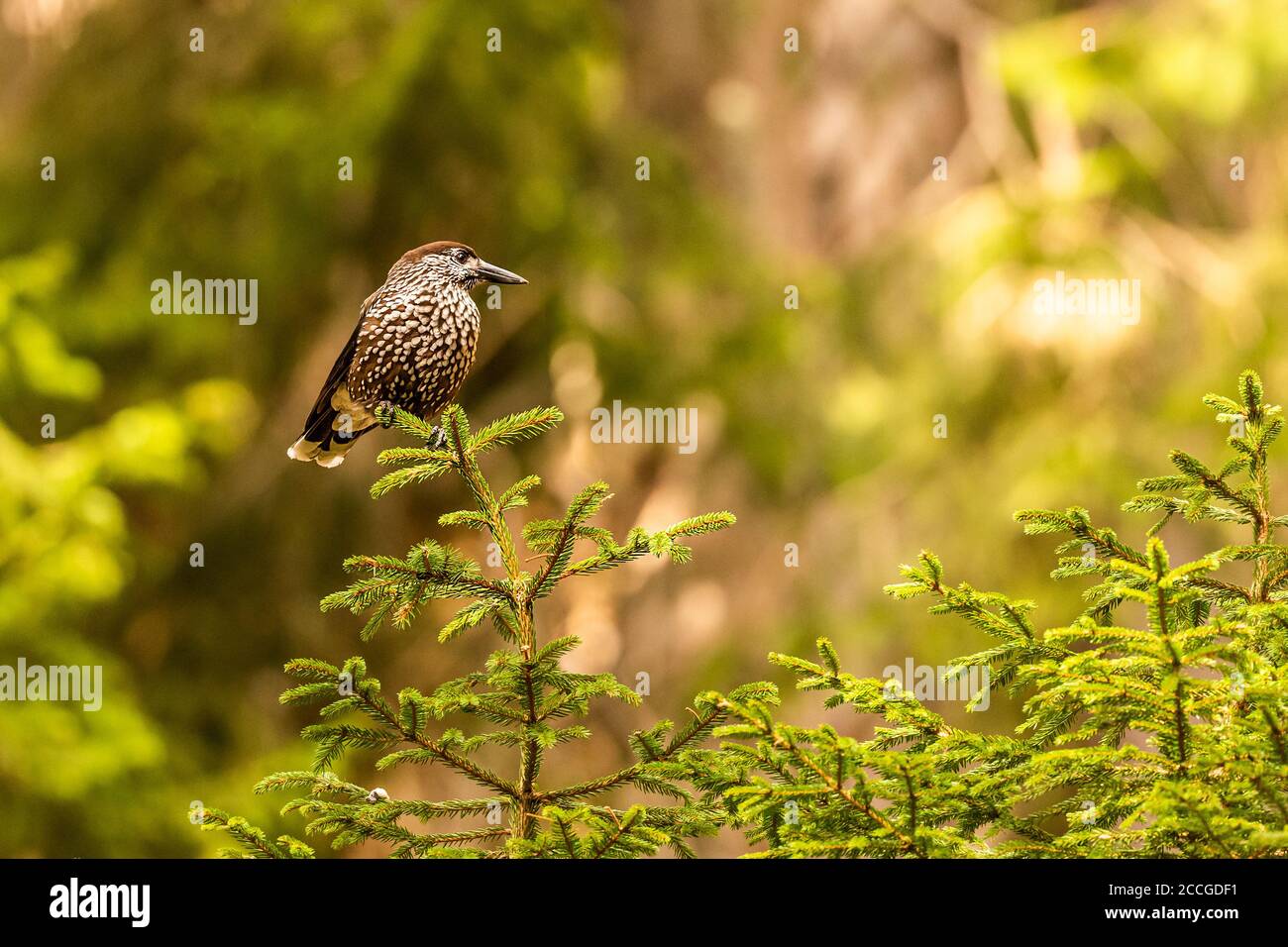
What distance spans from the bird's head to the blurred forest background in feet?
10.1

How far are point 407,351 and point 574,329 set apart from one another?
15.9 ft

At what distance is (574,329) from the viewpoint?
6.62 m

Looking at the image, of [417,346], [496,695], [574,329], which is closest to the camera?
[417,346]

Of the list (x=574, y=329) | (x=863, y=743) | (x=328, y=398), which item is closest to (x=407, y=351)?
(x=328, y=398)

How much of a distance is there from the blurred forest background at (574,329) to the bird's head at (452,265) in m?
3.07

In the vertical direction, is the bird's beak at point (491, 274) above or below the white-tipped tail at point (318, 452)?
above

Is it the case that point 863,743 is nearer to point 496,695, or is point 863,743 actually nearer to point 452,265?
point 496,695

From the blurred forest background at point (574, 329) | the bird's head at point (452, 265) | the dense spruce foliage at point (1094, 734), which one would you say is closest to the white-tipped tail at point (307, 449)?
the bird's head at point (452, 265)

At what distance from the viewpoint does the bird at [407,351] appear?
5.84 feet

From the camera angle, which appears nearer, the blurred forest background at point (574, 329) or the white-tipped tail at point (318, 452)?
the white-tipped tail at point (318, 452)

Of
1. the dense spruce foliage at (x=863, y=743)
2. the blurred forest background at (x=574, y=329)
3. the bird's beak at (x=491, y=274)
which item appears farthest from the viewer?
the blurred forest background at (x=574, y=329)

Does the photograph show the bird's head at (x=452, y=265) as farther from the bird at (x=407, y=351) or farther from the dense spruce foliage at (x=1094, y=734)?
the dense spruce foliage at (x=1094, y=734)

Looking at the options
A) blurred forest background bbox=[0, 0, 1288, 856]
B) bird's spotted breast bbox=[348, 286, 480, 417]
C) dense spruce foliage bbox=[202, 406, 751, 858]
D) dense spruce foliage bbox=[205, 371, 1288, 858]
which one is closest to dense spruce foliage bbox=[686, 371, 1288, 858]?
dense spruce foliage bbox=[205, 371, 1288, 858]
